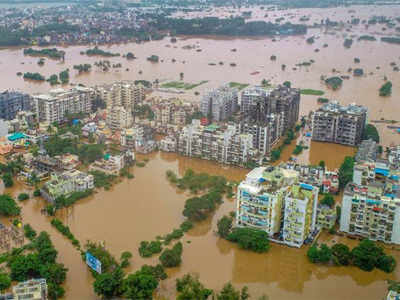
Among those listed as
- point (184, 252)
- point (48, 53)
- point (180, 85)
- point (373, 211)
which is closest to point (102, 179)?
point (184, 252)

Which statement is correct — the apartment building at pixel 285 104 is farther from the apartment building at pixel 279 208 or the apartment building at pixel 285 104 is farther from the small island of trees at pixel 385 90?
the apartment building at pixel 279 208

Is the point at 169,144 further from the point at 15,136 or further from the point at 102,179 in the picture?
the point at 15,136

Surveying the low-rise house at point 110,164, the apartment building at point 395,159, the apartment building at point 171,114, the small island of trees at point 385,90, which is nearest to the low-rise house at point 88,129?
the apartment building at point 171,114

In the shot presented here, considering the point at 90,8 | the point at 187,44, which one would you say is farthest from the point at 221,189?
Answer: the point at 90,8

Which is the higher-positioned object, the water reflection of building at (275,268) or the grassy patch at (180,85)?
the grassy patch at (180,85)

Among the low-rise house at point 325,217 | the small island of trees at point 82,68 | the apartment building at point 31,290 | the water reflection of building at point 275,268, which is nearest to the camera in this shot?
the apartment building at point 31,290

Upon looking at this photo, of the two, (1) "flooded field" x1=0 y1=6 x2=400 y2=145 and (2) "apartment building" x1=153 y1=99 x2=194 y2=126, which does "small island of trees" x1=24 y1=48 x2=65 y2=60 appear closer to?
(1) "flooded field" x1=0 y1=6 x2=400 y2=145

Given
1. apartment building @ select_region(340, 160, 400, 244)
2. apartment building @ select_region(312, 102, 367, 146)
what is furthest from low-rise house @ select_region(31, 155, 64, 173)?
apartment building @ select_region(312, 102, 367, 146)
